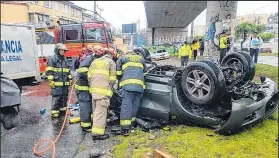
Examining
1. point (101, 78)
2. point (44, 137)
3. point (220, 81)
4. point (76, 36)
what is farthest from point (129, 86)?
point (76, 36)

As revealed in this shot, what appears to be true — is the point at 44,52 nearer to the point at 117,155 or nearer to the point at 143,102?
the point at 143,102

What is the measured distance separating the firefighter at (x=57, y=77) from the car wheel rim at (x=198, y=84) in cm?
268

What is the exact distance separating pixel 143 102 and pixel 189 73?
998mm

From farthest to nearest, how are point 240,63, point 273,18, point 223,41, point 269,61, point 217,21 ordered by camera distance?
1. point 273,18
2. point 269,61
3. point 217,21
4. point 223,41
5. point 240,63

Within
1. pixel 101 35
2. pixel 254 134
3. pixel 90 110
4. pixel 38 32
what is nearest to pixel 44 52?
pixel 38 32

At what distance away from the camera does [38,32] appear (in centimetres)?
1146

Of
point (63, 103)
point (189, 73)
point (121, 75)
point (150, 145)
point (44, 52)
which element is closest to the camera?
point (150, 145)

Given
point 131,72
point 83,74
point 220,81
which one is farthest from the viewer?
point 83,74

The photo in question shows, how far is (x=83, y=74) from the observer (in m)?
4.60

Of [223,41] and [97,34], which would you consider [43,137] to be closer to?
Answer: [97,34]

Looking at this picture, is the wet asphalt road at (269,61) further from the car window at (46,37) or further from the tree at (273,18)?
the tree at (273,18)

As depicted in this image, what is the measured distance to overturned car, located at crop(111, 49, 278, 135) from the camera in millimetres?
3850

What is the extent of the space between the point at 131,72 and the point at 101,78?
49cm

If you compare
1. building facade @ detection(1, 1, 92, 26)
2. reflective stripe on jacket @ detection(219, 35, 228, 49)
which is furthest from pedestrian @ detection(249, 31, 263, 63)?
building facade @ detection(1, 1, 92, 26)
